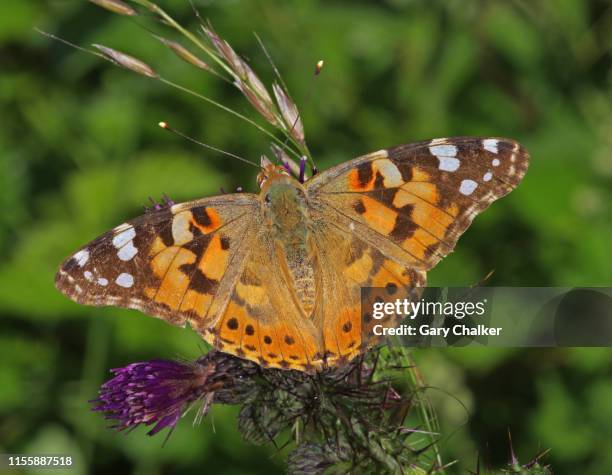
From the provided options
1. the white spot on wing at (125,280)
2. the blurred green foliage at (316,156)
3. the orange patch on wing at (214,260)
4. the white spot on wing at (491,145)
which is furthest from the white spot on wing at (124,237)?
the blurred green foliage at (316,156)

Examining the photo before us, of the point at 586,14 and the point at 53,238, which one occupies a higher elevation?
the point at 586,14

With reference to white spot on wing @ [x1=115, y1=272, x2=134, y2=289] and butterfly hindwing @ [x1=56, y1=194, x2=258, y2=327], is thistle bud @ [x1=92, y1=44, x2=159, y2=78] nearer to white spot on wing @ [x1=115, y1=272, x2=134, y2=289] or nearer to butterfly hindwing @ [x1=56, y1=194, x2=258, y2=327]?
butterfly hindwing @ [x1=56, y1=194, x2=258, y2=327]

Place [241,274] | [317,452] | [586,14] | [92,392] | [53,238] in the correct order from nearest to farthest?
[317,452], [241,274], [92,392], [53,238], [586,14]

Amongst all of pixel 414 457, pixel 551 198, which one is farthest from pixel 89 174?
pixel 414 457

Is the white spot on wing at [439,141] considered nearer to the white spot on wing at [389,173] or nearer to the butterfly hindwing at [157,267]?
the white spot on wing at [389,173]

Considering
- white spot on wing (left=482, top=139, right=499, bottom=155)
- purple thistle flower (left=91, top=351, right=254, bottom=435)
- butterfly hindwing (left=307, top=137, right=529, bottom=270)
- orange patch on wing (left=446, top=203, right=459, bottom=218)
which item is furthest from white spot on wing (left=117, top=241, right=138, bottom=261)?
Result: white spot on wing (left=482, top=139, right=499, bottom=155)

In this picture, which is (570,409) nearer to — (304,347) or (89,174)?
(304,347)
